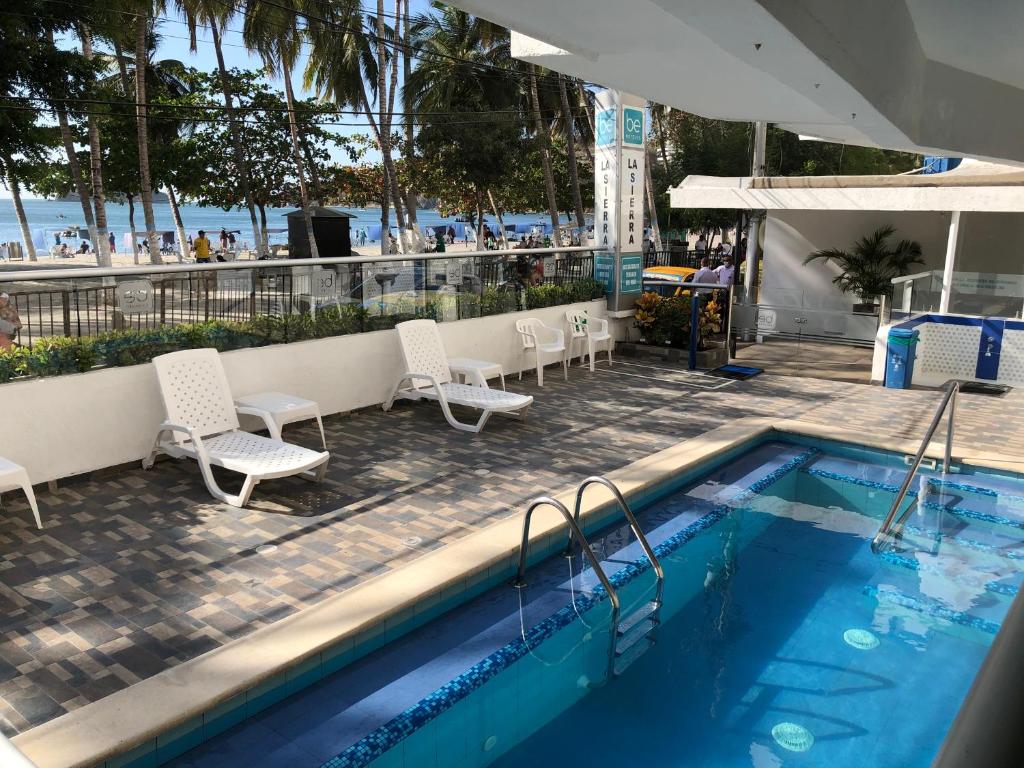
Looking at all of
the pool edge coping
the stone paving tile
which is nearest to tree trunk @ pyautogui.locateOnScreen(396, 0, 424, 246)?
the stone paving tile

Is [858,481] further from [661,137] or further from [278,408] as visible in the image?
[661,137]

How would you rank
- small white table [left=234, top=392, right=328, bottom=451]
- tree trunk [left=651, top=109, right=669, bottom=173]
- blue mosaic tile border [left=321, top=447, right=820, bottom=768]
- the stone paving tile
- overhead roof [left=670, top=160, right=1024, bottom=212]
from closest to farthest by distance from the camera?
blue mosaic tile border [left=321, top=447, right=820, bottom=768]
the stone paving tile
small white table [left=234, top=392, right=328, bottom=451]
overhead roof [left=670, top=160, right=1024, bottom=212]
tree trunk [left=651, top=109, right=669, bottom=173]

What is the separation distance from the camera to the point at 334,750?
151 inches

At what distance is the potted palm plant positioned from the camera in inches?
615

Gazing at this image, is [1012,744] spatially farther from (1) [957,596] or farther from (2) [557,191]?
(2) [557,191]

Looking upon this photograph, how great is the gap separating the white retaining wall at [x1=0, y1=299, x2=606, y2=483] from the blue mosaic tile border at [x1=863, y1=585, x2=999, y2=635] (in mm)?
4639

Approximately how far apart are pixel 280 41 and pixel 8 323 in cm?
2357

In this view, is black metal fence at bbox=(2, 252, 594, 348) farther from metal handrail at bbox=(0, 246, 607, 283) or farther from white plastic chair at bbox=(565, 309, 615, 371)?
white plastic chair at bbox=(565, 309, 615, 371)

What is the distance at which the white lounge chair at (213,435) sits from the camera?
6.46 metres

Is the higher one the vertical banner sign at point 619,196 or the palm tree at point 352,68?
the palm tree at point 352,68

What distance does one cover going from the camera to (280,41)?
89.6 feet

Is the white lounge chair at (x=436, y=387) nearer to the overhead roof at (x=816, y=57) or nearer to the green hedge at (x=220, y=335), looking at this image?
the green hedge at (x=220, y=335)

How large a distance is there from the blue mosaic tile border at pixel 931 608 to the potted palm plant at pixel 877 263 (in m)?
10.5

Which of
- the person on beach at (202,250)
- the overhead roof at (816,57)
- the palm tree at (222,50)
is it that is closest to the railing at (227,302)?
the overhead roof at (816,57)
